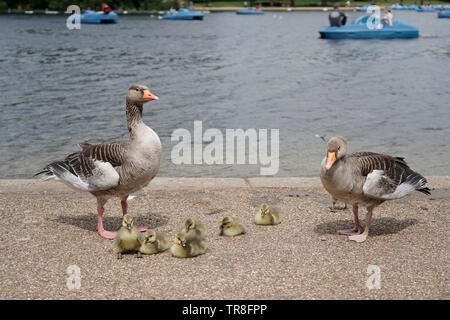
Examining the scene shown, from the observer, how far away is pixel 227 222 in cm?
712

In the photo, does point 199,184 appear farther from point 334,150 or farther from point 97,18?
point 97,18

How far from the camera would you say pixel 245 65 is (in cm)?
3534

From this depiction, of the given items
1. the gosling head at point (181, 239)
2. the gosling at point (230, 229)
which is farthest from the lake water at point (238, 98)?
the gosling head at point (181, 239)

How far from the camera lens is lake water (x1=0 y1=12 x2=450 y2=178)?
1482 cm

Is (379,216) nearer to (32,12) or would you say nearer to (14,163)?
(14,163)

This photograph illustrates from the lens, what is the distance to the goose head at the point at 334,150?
6.57 metres

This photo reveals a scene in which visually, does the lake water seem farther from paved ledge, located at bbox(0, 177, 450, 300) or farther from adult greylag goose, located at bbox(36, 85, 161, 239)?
adult greylag goose, located at bbox(36, 85, 161, 239)

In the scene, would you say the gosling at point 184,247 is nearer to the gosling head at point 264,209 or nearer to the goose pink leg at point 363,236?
the gosling head at point 264,209

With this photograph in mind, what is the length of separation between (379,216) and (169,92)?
17.9 meters

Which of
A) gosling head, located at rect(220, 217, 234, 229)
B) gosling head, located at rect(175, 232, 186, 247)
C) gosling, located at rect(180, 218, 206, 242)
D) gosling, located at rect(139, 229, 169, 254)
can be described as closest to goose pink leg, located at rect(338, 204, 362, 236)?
gosling head, located at rect(220, 217, 234, 229)

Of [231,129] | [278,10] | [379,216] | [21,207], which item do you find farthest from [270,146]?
[278,10]

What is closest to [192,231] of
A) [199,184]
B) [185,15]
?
[199,184]

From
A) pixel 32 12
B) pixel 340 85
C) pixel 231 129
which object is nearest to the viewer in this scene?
pixel 231 129

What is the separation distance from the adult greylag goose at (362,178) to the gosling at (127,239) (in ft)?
7.72
